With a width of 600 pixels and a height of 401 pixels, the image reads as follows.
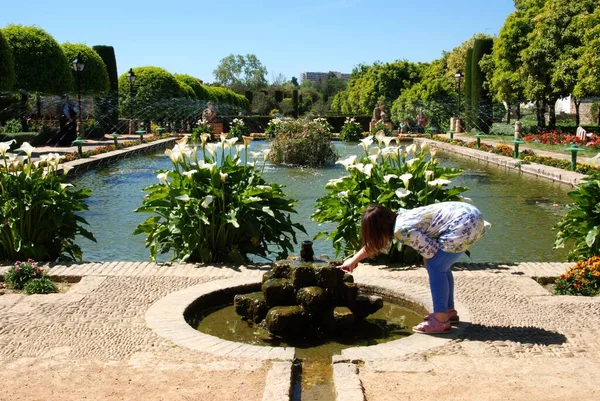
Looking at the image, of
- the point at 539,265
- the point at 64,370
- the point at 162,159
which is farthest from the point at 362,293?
the point at 162,159

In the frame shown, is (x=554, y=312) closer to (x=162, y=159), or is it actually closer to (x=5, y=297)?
(x=5, y=297)

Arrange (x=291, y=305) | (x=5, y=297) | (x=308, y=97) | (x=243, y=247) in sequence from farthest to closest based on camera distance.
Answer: (x=308, y=97)
(x=243, y=247)
(x=5, y=297)
(x=291, y=305)

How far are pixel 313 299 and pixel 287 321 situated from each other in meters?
0.22

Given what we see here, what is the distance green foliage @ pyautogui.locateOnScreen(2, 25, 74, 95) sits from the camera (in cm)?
2595

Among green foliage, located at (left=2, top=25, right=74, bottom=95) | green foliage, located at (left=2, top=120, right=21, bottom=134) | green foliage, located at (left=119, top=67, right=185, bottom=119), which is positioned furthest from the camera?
green foliage, located at (left=119, top=67, right=185, bottom=119)

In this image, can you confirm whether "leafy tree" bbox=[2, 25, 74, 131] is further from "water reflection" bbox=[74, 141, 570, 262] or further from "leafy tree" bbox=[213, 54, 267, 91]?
"leafy tree" bbox=[213, 54, 267, 91]

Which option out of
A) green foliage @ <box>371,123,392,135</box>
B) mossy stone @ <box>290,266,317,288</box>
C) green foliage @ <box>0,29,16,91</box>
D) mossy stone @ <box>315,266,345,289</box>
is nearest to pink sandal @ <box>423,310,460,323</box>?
mossy stone @ <box>315,266,345,289</box>

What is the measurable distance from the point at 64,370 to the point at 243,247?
3.01m

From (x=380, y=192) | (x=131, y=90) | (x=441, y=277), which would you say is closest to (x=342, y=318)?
(x=441, y=277)

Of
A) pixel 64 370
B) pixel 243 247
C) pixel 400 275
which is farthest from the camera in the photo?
pixel 243 247

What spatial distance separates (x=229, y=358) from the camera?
161 inches

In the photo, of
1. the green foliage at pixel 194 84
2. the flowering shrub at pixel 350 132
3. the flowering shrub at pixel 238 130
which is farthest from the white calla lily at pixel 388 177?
the green foliage at pixel 194 84

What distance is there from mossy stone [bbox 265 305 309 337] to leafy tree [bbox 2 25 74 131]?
23.7 m

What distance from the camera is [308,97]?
77312 mm
